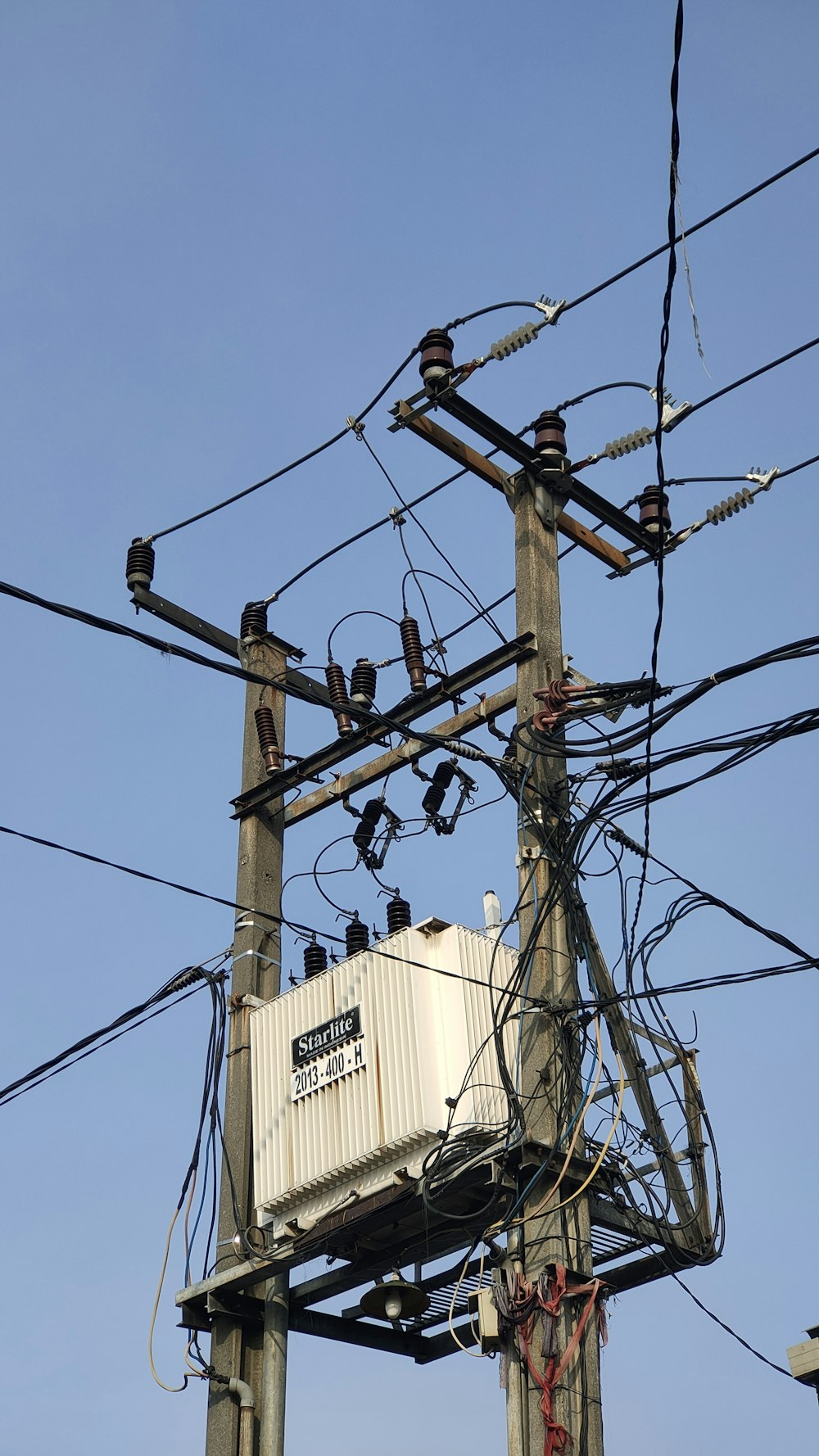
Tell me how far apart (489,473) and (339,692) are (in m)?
1.87

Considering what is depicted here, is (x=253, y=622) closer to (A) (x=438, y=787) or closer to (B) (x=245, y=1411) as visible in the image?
(A) (x=438, y=787)

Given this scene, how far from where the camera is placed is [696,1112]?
408 inches

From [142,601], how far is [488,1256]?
4.57 meters

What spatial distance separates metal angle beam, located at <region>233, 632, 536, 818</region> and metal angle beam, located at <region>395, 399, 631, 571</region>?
0.98 m

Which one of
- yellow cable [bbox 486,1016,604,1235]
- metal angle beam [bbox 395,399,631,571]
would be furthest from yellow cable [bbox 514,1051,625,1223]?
metal angle beam [bbox 395,399,631,571]

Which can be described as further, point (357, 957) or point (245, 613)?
point (245, 613)

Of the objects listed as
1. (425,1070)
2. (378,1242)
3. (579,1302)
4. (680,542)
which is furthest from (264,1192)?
(680,542)

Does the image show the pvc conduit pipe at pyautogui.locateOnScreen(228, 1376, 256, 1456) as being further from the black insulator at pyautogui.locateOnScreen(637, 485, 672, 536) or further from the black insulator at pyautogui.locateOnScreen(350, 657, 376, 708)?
the black insulator at pyautogui.locateOnScreen(637, 485, 672, 536)

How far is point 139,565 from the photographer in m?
11.6

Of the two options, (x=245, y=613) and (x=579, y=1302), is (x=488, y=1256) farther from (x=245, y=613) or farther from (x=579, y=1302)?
(x=245, y=613)

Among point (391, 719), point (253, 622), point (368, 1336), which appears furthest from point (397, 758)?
point (368, 1336)

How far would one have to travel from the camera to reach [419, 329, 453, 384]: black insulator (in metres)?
10.3

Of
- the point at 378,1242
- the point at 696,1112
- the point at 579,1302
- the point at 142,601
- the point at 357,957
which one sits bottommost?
the point at 579,1302

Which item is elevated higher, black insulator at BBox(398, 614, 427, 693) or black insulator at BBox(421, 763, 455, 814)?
black insulator at BBox(398, 614, 427, 693)
